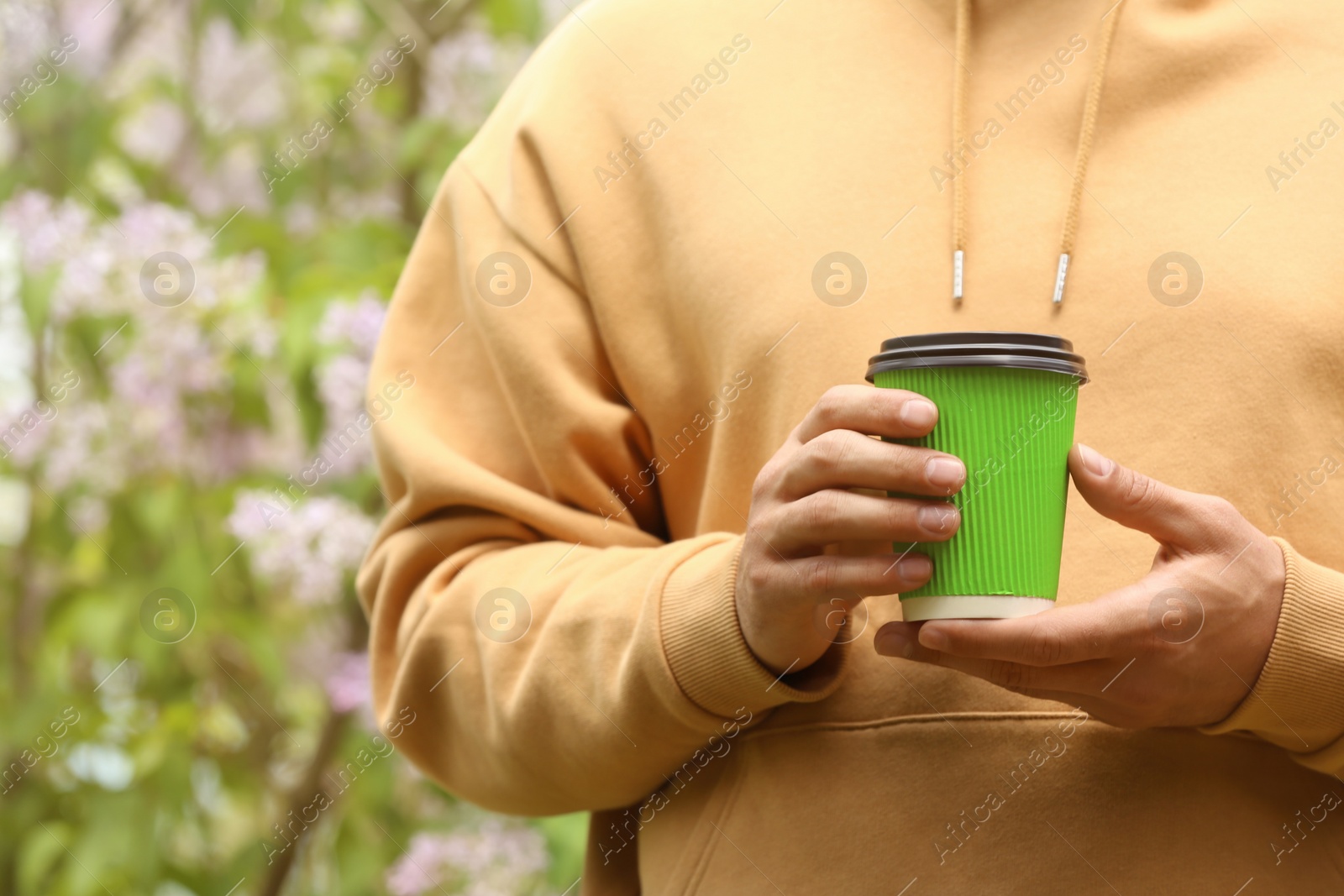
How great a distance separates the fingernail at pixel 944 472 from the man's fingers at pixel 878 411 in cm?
2

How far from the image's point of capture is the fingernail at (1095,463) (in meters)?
0.65

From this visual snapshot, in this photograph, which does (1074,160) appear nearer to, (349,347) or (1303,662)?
(1303,662)

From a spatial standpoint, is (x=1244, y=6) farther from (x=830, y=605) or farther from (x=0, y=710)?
(x=0, y=710)

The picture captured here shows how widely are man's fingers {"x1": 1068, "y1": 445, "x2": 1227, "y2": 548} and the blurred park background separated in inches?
40.7

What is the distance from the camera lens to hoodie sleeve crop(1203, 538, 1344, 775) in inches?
27.1

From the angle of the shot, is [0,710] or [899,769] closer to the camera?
[899,769]

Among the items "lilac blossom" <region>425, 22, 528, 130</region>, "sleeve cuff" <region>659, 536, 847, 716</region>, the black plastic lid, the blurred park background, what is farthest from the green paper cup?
"lilac blossom" <region>425, 22, 528, 130</region>

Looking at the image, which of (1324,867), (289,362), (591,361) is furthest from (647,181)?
(289,362)

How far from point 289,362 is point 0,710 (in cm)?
73

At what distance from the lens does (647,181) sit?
0.95 meters

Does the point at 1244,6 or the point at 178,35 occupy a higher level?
the point at 178,35

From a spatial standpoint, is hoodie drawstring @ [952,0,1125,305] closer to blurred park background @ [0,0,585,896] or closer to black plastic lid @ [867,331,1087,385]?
black plastic lid @ [867,331,1087,385]

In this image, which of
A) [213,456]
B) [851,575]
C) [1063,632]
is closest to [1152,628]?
[1063,632]

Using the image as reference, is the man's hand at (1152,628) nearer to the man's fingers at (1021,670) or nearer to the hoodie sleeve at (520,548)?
the man's fingers at (1021,670)
